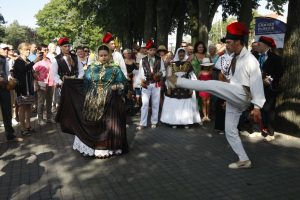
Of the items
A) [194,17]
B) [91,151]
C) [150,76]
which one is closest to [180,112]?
[150,76]

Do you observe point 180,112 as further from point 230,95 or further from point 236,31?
point 236,31

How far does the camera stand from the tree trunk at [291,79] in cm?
845

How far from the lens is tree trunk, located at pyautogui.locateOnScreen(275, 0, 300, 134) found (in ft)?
27.7

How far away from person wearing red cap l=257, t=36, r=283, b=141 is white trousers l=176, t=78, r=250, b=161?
2229 mm

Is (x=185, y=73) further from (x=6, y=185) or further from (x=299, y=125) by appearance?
(x=6, y=185)

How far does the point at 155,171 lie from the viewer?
20.6 feet

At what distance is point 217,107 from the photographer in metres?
9.20

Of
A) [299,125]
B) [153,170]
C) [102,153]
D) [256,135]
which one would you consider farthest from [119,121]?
[299,125]

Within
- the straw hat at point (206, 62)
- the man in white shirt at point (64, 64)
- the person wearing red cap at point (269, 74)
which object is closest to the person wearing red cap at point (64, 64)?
the man in white shirt at point (64, 64)

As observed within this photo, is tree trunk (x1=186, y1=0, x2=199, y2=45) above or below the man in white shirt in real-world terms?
above

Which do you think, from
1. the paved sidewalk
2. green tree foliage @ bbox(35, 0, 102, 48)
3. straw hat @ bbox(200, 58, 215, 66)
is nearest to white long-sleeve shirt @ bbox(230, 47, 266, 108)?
the paved sidewalk

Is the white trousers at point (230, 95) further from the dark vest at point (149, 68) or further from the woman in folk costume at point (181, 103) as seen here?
the dark vest at point (149, 68)

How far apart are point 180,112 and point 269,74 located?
2.44 meters

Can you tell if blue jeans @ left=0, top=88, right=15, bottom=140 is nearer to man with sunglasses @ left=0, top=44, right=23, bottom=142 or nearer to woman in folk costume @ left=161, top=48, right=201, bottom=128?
man with sunglasses @ left=0, top=44, right=23, bottom=142
